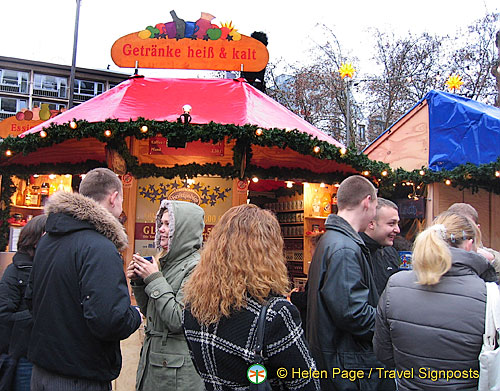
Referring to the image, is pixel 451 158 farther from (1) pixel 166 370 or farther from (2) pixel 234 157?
(1) pixel 166 370

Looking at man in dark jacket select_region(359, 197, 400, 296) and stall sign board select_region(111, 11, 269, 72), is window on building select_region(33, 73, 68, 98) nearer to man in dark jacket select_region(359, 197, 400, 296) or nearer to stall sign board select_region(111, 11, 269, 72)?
stall sign board select_region(111, 11, 269, 72)

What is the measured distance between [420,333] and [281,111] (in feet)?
19.8

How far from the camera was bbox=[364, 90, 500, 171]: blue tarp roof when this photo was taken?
28.6ft

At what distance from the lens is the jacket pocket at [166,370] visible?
282 centimetres

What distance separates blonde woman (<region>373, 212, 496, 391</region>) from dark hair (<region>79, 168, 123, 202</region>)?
1.90 m

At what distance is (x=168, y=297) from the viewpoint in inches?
110

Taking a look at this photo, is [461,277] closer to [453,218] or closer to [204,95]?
[453,218]

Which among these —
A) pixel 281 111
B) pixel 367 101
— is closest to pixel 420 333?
pixel 281 111

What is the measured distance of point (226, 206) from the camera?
737 cm

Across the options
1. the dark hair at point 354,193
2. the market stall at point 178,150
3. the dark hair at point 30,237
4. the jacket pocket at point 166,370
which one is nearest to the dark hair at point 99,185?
the dark hair at point 30,237

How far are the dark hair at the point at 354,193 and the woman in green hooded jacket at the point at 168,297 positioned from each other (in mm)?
1079

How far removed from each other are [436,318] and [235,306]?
44.8 inches

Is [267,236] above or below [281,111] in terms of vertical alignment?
below

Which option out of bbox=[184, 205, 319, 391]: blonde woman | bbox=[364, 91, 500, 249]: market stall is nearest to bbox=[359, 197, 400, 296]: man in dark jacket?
bbox=[184, 205, 319, 391]: blonde woman
